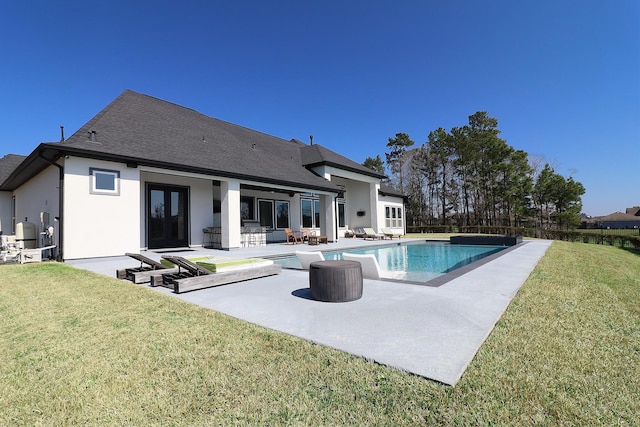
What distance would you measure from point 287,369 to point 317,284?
2116 mm

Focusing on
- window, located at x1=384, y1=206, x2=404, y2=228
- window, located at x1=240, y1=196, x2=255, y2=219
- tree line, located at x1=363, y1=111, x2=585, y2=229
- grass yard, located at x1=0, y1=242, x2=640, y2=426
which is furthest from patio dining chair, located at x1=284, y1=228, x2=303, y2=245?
tree line, located at x1=363, y1=111, x2=585, y2=229

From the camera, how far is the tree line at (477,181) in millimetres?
29781

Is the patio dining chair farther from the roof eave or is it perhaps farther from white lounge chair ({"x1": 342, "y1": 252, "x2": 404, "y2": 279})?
white lounge chair ({"x1": 342, "y1": 252, "x2": 404, "y2": 279})

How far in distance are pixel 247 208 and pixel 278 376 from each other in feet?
49.0

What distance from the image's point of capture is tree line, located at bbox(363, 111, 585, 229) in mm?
29781

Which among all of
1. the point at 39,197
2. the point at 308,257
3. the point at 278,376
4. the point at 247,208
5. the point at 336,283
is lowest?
the point at 278,376

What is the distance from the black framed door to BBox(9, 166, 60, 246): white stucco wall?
2939mm

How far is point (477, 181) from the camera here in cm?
3353

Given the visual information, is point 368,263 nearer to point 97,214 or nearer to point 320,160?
point 97,214

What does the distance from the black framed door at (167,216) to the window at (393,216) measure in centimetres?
1678

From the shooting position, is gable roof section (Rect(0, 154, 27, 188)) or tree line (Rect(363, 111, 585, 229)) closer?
gable roof section (Rect(0, 154, 27, 188))

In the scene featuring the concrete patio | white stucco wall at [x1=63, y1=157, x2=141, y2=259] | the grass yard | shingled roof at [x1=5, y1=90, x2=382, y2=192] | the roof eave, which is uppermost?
shingled roof at [x1=5, y1=90, x2=382, y2=192]

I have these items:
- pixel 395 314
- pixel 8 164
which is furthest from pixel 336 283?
pixel 8 164

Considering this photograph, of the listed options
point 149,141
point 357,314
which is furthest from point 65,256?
point 357,314
